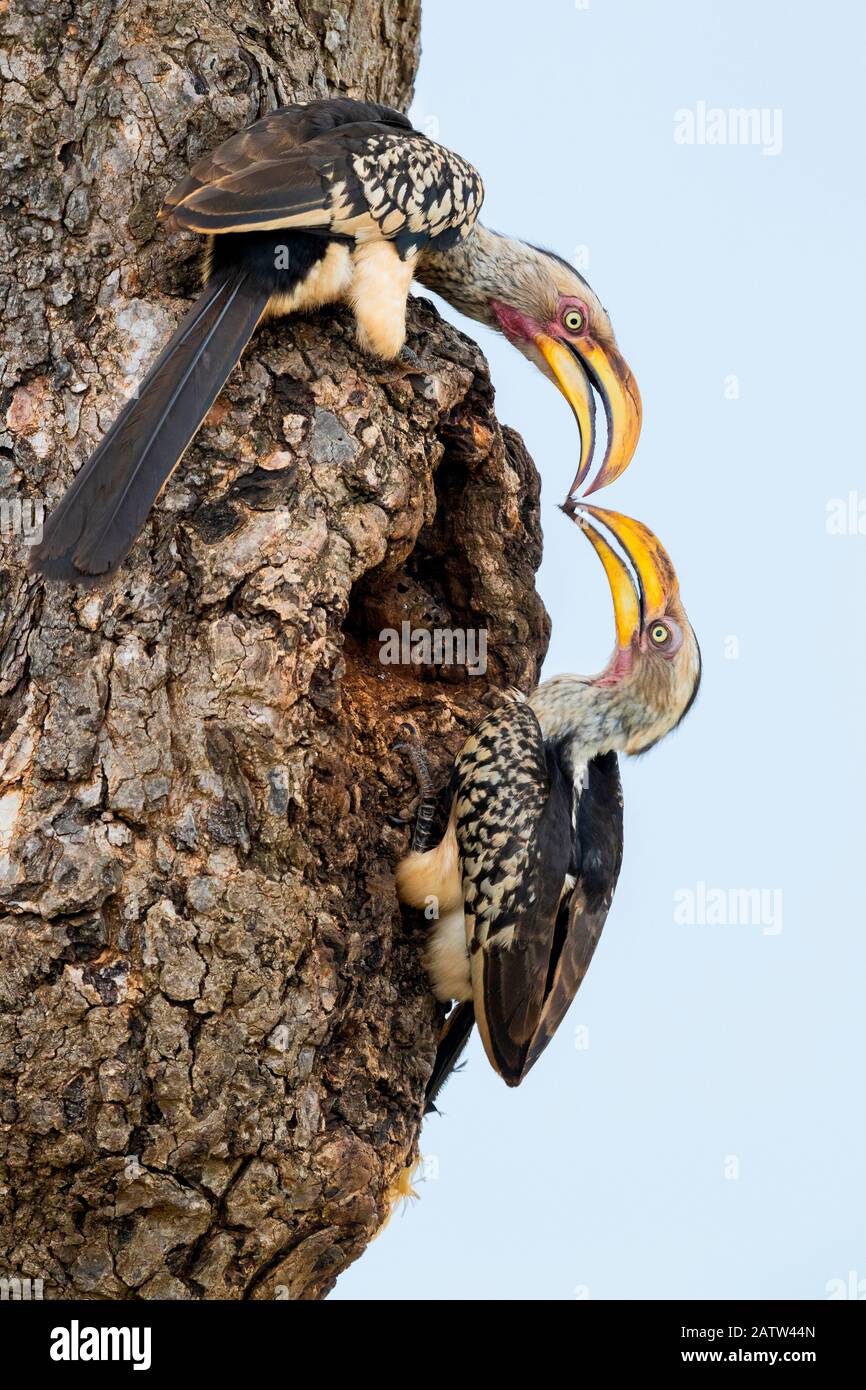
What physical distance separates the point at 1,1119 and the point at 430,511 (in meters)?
1.23

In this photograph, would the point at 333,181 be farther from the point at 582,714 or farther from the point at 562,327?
the point at 582,714

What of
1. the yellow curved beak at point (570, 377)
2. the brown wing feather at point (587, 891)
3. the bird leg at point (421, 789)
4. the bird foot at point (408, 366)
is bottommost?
the brown wing feather at point (587, 891)

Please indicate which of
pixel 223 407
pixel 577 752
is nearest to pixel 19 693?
pixel 223 407

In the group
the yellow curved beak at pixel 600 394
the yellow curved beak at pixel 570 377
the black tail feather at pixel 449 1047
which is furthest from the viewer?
the yellow curved beak at pixel 570 377

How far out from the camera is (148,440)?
2244 mm

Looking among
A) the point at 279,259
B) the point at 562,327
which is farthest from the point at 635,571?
the point at 279,259

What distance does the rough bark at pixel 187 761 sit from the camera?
2289mm

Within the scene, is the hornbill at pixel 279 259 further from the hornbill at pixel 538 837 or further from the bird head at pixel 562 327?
the hornbill at pixel 538 837

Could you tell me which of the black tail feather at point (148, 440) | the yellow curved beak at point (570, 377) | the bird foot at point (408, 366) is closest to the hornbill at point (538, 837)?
the yellow curved beak at point (570, 377)

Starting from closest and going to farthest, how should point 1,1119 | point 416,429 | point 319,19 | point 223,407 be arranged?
point 1,1119
point 223,407
point 416,429
point 319,19

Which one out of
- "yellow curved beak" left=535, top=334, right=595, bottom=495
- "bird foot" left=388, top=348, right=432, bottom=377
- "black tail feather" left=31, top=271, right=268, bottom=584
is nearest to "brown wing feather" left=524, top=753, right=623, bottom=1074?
"yellow curved beak" left=535, top=334, right=595, bottom=495

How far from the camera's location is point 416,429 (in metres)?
2.68

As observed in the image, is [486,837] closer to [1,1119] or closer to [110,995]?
[110,995]

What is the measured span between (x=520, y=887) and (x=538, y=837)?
4.1 inches
